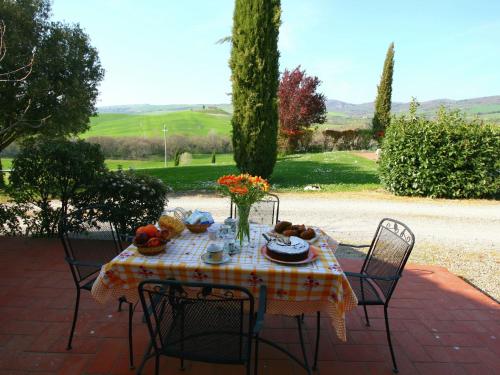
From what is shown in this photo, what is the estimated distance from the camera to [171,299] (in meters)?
1.83

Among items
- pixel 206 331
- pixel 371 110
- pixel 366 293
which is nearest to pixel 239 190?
pixel 206 331

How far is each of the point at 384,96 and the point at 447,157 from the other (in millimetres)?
16420

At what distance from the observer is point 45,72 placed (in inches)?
415

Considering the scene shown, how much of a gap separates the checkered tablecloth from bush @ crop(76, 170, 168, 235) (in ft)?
8.23

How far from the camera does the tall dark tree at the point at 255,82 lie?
10.4 m

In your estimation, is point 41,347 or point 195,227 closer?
point 41,347

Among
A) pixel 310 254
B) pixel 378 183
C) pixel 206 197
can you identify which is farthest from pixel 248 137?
pixel 310 254

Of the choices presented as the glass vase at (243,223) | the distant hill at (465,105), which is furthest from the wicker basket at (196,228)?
the distant hill at (465,105)

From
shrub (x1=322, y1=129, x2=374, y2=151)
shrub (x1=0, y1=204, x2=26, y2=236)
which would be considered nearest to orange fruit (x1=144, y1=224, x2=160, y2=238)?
shrub (x1=0, y1=204, x2=26, y2=236)

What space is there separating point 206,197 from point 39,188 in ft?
16.1

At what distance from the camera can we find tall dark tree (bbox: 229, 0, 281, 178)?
1039 centimetres

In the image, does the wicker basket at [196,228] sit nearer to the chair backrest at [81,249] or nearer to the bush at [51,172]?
the chair backrest at [81,249]

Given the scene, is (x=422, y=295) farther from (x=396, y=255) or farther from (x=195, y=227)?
(x=195, y=227)

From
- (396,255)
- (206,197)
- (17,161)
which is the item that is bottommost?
(206,197)
